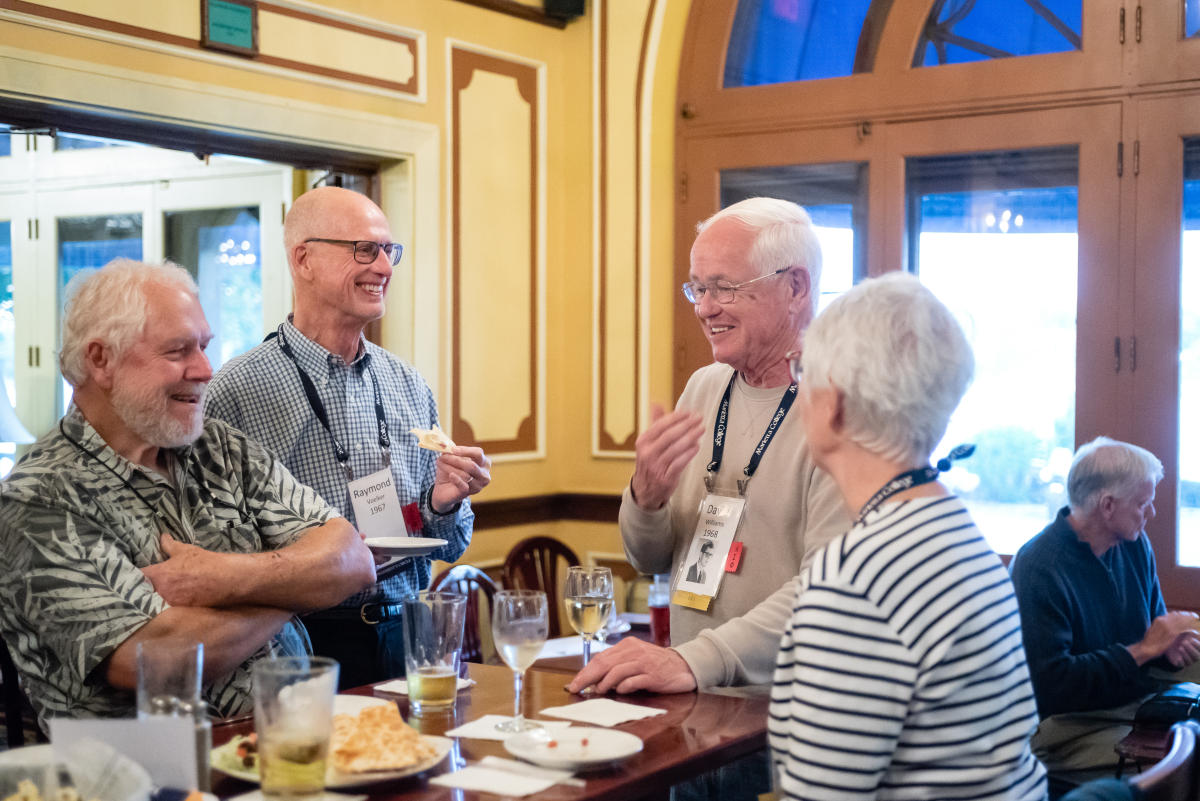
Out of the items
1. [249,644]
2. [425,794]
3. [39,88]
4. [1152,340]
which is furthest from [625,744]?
[1152,340]

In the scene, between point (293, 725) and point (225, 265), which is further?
point (225, 265)

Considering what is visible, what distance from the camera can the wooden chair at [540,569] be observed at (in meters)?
4.62

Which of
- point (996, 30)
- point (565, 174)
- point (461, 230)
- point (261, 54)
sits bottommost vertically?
point (461, 230)

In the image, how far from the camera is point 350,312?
291 centimetres

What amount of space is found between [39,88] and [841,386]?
2.93 m

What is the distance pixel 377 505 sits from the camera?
2.82 m

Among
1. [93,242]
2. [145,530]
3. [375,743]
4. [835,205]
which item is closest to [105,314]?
[145,530]

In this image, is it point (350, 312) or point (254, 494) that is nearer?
point (254, 494)

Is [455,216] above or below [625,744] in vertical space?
above

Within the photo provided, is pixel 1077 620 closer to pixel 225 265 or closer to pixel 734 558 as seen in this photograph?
pixel 734 558

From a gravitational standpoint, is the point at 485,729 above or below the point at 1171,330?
below

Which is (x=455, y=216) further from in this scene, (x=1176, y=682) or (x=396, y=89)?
(x=1176, y=682)

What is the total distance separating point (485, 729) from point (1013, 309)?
3.32 m

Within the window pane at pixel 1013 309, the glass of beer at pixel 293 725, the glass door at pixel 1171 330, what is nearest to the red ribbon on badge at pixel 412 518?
the glass of beer at pixel 293 725
